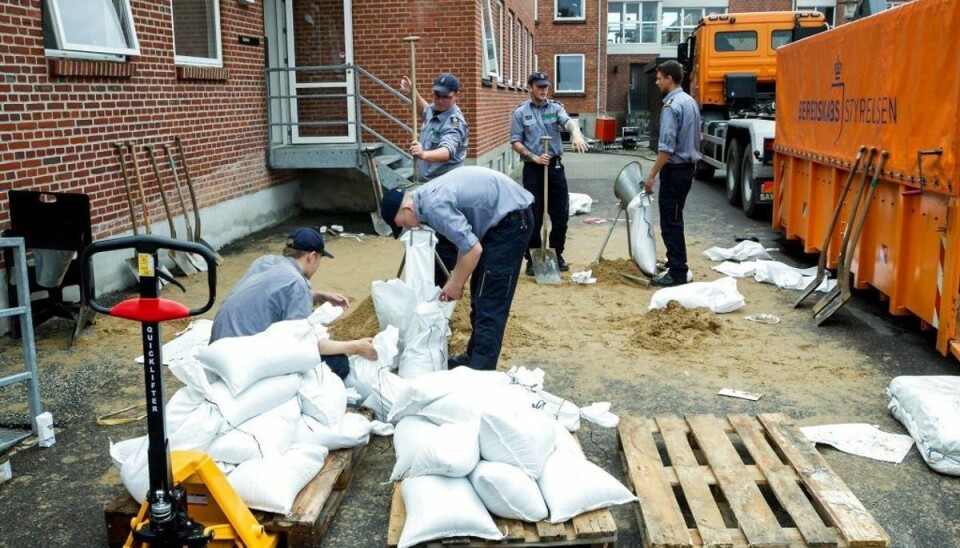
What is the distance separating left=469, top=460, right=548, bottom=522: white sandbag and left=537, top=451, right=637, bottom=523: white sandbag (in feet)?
0.17

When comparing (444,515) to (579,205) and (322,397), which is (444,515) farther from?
(579,205)

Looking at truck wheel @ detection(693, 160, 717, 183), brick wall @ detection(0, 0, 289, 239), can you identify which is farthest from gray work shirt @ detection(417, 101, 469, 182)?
A: truck wheel @ detection(693, 160, 717, 183)

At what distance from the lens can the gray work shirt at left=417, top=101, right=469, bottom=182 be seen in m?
6.80

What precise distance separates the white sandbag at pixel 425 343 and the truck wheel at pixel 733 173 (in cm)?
934

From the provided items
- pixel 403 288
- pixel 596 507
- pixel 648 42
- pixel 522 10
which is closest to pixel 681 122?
pixel 403 288

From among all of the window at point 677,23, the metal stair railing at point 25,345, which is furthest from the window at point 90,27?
the window at point 677,23

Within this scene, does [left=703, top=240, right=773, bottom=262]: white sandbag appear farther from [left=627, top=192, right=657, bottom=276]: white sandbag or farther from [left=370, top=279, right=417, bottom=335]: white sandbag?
[left=370, top=279, right=417, bottom=335]: white sandbag

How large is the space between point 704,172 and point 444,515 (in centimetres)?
1537

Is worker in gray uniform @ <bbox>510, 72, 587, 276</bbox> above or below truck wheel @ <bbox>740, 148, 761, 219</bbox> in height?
above

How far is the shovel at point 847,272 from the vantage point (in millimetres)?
6080

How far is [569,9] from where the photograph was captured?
34688mm

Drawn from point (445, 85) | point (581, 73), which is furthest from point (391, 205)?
point (581, 73)

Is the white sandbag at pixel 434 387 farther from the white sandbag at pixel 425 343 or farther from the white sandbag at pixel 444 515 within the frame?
the white sandbag at pixel 425 343

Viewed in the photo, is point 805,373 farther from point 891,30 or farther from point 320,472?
point 320,472
